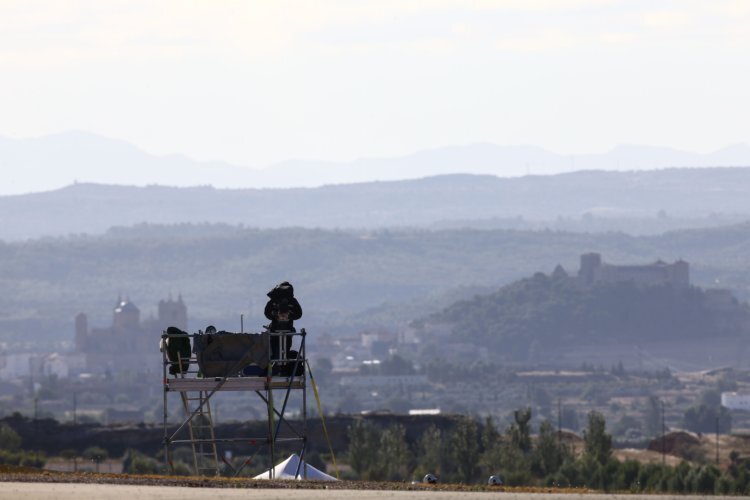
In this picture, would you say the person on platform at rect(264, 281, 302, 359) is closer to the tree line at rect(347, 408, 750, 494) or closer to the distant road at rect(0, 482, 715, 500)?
the distant road at rect(0, 482, 715, 500)

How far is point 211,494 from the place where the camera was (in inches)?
1244

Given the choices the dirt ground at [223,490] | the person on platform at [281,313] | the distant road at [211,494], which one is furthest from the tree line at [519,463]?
the distant road at [211,494]

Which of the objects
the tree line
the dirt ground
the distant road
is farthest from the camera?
the tree line

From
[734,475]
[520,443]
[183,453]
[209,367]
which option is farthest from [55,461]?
[209,367]

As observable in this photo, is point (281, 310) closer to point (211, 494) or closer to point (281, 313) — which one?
point (281, 313)

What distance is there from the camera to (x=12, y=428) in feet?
450

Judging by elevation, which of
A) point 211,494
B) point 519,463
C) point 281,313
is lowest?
point 519,463

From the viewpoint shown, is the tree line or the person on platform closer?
the person on platform

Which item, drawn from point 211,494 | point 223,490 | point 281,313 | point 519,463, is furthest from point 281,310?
point 519,463

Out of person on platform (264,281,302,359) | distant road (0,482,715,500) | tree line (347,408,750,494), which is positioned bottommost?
tree line (347,408,750,494)

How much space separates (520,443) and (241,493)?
93.2 meters

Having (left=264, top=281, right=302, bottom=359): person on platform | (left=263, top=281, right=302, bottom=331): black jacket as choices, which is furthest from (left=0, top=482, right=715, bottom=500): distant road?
(left=263, top=281, right=302, bottom=331): black jacket

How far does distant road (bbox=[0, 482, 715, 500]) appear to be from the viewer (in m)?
30.9

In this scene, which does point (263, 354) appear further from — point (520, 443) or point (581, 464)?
point (520, 443)
